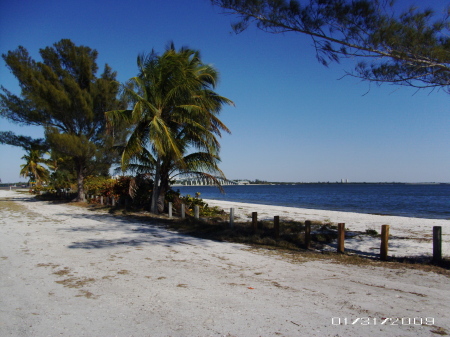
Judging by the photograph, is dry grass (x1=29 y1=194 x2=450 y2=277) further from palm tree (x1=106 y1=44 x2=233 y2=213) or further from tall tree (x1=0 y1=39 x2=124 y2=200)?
tall tree (x1=0 y1=39 x2=124 y2=200)

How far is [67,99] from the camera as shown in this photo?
2458cm

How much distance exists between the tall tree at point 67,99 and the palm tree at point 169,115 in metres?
9.78

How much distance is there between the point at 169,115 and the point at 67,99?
38.7 ft

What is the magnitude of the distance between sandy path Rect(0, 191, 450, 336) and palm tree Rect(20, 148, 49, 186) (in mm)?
46652

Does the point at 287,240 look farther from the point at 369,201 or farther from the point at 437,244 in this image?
the point at 369,201

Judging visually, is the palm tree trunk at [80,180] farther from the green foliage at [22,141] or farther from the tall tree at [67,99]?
the green foliage at [22,141]

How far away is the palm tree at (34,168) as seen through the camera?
4984cm

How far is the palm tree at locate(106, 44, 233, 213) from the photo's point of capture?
1554 centimetres

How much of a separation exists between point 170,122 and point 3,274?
1136 centimetres

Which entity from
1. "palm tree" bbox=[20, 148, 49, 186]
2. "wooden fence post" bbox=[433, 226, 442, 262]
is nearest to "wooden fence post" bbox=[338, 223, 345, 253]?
"wooden fence post" bbox=[433, 226, 442, 262]

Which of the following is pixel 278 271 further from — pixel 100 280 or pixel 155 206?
pixel 155 206

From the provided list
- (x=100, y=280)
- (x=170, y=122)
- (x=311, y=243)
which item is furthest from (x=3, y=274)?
(x=170, y=122)

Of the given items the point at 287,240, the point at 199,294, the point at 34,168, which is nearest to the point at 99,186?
the point at 287,240

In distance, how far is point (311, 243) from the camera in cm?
1041
